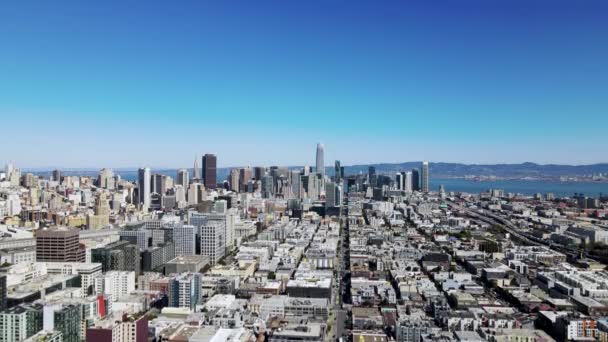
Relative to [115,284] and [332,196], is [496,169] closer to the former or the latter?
[332,196]

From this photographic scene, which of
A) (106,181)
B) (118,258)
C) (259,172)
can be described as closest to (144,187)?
(106,181)

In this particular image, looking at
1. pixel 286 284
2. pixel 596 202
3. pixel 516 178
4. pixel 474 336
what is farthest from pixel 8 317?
pixel 516 178

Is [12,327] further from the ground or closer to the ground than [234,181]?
closer to the ground

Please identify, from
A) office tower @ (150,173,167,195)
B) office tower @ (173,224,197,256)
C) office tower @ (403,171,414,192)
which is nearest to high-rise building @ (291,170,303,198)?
office tower @ (150,173,167,195)

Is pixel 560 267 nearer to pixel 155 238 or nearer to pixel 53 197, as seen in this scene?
pixel 155 238

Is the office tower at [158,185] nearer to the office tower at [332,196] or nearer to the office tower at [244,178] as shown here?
the office tower at [244,178]
